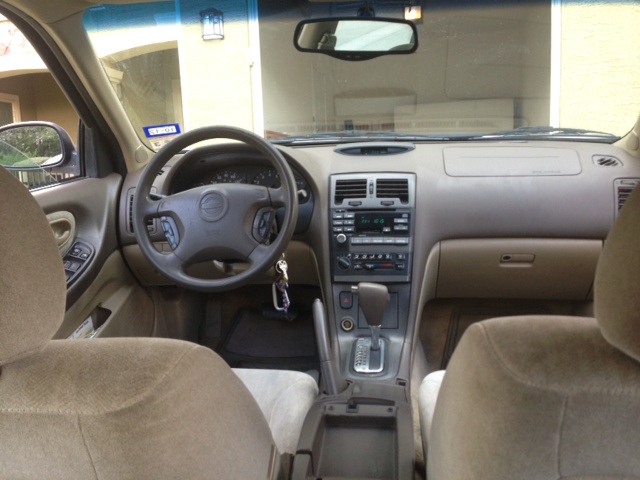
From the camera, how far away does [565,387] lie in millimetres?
793

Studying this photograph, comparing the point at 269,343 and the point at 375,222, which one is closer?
the point at 375,222

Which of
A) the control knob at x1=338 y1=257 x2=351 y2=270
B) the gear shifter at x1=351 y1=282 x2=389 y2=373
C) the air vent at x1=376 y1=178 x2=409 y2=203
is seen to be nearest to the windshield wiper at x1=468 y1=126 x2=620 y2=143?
the air vent at x1=376 y1=178 x2=409 y2=203

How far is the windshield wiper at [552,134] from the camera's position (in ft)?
9.59

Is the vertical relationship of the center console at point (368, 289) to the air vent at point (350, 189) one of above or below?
below

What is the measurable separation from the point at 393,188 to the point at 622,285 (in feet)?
6.45

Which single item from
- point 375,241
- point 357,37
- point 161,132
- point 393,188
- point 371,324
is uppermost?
point 357,37

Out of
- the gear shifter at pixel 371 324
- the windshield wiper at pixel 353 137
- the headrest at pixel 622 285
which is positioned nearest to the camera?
the headrest at pixel 622 285

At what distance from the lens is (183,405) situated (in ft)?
2.85

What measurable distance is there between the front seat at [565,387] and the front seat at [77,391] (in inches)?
16.8

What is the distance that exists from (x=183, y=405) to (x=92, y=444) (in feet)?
0.43

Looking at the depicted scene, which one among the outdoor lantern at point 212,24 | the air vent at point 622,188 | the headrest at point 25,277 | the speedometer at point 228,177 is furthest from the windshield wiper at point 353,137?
the outdoor lantern at point 212,24

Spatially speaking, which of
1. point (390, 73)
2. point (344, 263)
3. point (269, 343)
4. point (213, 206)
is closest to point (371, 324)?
point (344, 263)

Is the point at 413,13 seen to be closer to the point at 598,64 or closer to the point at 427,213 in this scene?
the point at 427,213

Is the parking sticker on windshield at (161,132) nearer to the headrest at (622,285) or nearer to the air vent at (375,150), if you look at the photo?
the air vent at (375,150)
